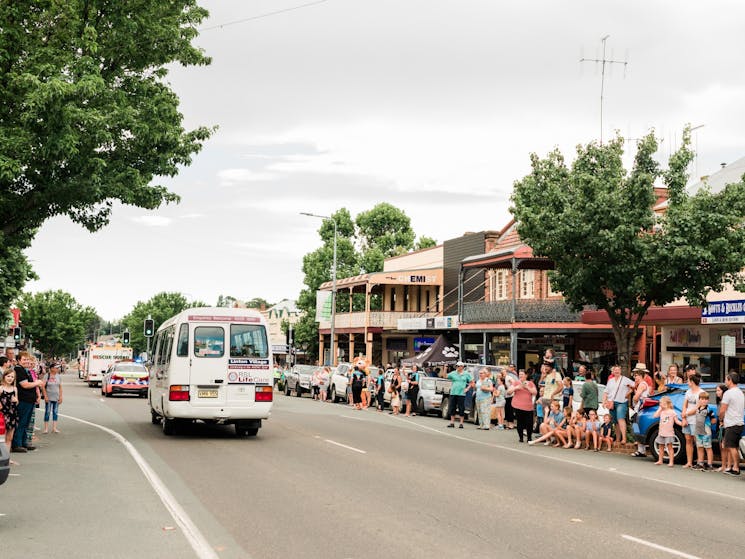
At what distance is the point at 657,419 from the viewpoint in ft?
54.4

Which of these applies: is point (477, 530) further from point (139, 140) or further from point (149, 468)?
point (139, 140)

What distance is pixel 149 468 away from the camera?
13.1 meters

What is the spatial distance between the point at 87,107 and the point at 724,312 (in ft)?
57.2

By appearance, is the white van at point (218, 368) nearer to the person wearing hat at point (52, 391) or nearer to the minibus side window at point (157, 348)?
the minibus side window at point (157, 348)

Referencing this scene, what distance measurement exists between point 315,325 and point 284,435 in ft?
149

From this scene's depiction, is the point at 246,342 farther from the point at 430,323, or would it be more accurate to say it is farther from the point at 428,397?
the point at 430,323

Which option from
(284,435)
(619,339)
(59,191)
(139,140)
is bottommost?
(284,435)

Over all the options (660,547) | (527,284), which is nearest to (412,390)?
(527,284)

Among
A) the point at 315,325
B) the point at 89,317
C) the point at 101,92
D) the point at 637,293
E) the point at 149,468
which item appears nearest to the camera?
the point at 149,468

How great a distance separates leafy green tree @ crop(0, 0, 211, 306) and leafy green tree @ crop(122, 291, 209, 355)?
3914 inches

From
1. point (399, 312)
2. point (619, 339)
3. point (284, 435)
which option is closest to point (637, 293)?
point (619, 339)

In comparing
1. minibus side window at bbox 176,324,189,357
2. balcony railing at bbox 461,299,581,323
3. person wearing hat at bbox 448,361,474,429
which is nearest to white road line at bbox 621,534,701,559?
minibus side window at bbox 176,324,189,357

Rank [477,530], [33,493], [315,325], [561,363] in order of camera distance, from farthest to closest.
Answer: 1. [315,325]
2. [561,363]
3. [33,493]
4. [477,530]

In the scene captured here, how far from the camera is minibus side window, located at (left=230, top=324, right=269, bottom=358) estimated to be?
17.9 meters
